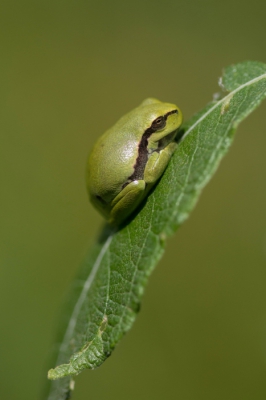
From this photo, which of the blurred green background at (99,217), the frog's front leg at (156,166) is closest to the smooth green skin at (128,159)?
the frog's front leg at (156,166)

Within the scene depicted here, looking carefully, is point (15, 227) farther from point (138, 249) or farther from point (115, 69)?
point (138, 249)

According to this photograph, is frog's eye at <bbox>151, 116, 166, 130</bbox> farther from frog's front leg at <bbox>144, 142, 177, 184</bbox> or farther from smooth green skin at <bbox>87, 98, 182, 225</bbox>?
frog's front leg at <bbox>144, 142, 177, 184</bbox>

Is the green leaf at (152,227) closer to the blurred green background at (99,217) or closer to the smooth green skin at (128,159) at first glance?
the smooth green skin at (128,159)

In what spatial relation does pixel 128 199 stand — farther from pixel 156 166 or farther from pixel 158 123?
pixel 158 123

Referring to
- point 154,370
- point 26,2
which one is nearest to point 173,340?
point 154,370

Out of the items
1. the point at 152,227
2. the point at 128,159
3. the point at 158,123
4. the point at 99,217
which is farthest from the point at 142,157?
the point at 99,217

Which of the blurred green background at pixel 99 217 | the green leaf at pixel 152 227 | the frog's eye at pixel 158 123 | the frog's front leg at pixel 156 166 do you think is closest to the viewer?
the green leaf at pixel 152 227
